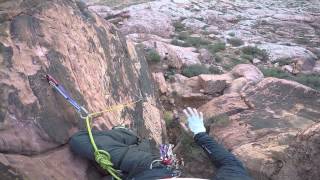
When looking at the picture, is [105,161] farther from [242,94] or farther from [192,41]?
[192,41]

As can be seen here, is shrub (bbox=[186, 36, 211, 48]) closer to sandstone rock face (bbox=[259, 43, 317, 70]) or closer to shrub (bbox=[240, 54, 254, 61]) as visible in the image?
shrub (bbox=[240, 54, 254, 61])

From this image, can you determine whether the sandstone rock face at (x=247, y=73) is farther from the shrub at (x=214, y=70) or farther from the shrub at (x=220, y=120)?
the shrub at (x=220, y=120)

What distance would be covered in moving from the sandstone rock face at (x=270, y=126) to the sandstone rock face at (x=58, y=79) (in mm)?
977

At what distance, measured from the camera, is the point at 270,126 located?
17.2 ft

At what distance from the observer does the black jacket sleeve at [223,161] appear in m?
3.20

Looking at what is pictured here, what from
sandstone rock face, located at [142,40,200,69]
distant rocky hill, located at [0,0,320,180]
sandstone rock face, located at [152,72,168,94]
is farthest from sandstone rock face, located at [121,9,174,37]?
sandstone rock face, located at [152,72,168,94]

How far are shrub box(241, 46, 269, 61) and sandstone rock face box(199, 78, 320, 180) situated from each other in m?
8.58

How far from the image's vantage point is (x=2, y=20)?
3648 millimetres

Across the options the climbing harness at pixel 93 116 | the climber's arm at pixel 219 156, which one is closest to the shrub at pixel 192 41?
the climber's arm at pixel 219 156

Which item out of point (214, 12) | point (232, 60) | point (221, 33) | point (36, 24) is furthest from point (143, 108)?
point (214, 12)

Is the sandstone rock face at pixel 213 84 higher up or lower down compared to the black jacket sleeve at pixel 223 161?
lower down

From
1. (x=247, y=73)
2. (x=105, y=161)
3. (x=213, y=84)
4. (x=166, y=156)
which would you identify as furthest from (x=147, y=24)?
(x=105, y=161)

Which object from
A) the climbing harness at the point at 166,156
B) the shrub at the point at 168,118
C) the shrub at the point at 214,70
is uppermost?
the climbing harness at the point at 166,156

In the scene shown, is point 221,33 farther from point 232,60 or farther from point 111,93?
point 111,93
